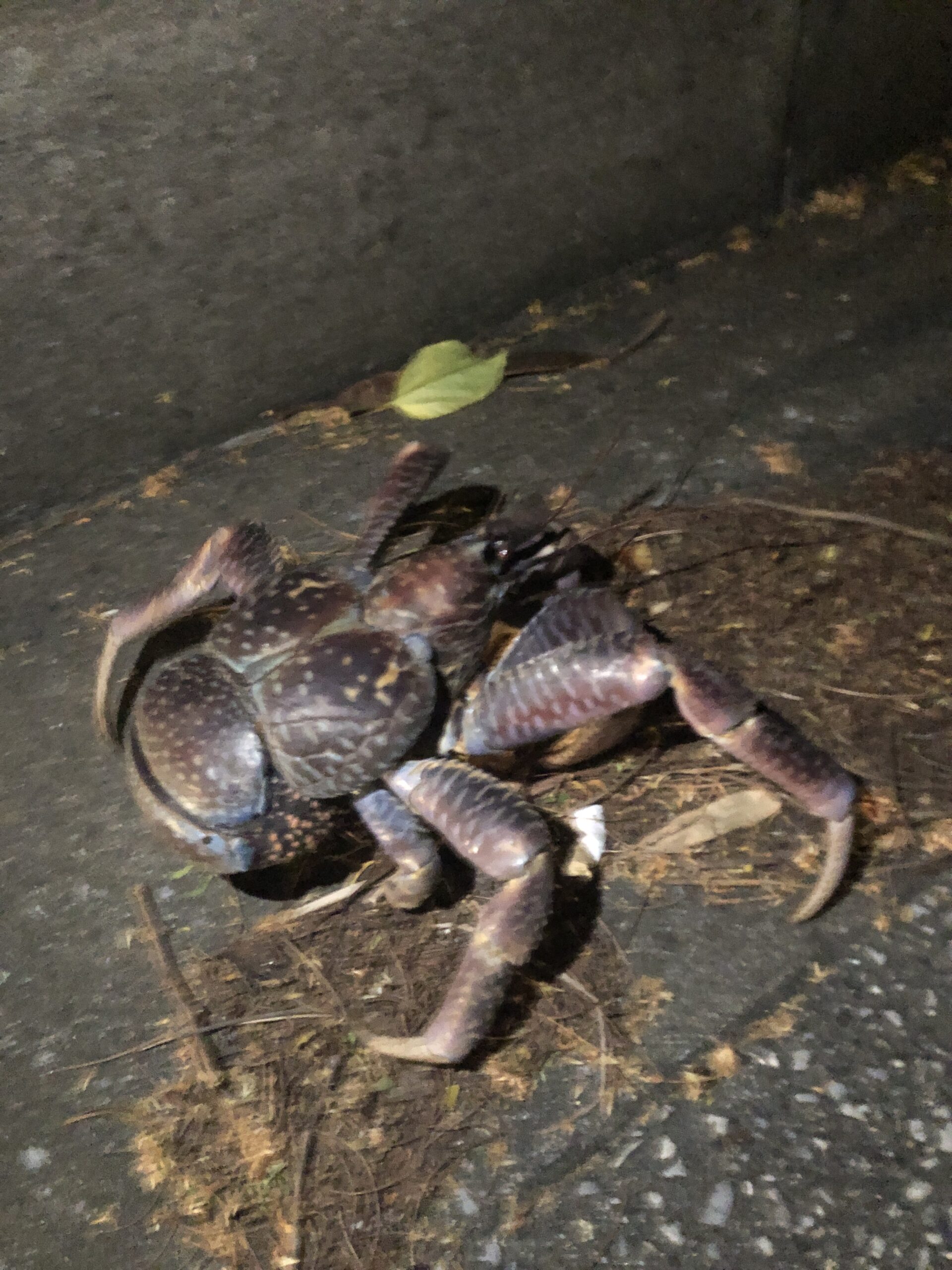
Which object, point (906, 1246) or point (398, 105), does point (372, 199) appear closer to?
point (398, 105)

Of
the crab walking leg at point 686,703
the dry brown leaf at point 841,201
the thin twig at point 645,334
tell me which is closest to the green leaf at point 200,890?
the crab walking leg at point 686,703

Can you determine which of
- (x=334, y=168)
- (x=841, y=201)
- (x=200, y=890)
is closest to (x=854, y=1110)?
(x=200, y=890)

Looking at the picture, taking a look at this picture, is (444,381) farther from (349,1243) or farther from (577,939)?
(349,1243)

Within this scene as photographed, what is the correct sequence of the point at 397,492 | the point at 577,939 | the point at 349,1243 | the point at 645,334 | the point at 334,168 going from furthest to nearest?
the point at 645,334 < the point at 334,168 < the point at 397,492 < the point at 577,939 < the point at 349,1243

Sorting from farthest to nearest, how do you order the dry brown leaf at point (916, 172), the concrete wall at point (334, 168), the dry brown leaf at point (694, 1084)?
the dry brown leaf at point (916, 172), the concrete wall at point (334, 168), the dry brown leaf at point (694, 1084)

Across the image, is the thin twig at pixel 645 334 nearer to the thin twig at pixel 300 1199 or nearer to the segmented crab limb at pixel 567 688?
the segmented crab limb at pixel 567 688
